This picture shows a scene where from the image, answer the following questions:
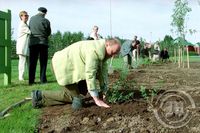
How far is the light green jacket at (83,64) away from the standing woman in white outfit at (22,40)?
5.93 metres

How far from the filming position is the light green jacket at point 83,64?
816 cm

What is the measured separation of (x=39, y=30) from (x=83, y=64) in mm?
5525

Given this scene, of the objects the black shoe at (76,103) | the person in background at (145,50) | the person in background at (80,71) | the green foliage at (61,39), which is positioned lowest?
the black shoe at (76,103)

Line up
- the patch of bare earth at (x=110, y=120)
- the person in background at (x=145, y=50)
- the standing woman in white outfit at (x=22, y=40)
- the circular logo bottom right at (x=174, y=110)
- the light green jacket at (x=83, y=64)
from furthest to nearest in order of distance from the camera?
the person in background at (x=145, y=50), the standing woman in white outfit at (x=22, y=40), the light green jacket at (x=83, y=64), the circular logo bottom right at (x=174, y=110), the patch of bare earth at (x=110, y=120)

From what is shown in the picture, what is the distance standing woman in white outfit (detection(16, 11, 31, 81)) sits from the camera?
14555 mm

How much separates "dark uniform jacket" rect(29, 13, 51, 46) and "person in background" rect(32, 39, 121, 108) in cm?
478

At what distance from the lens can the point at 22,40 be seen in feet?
49.1

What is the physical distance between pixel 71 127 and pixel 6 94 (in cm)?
452

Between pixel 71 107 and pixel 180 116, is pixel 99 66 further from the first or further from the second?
pixel 180 116

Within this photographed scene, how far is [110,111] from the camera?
771cm

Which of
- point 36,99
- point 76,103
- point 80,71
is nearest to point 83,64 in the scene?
point 80,71

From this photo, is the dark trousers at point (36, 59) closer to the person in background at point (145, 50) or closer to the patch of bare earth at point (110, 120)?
the patch of bare earth at point (110, 120)

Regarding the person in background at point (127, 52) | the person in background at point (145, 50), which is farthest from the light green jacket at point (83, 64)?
the person in background at point (145, 50)

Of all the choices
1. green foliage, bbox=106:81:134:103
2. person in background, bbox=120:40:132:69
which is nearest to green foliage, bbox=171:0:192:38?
person in background, bbox=120:40:132:69
